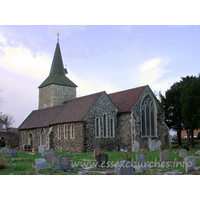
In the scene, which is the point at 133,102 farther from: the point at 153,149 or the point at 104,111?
the point at 153,149

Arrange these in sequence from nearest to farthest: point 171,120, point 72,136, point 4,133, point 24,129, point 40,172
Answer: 1. point 40,172
2. point 72,136
3. point 24,129
4. point 171,120
5. point 4,133

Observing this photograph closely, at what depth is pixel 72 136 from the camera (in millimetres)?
26422

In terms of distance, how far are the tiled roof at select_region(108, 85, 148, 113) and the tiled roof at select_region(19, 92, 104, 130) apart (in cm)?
340

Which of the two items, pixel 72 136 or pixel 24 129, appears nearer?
pixel 72 136

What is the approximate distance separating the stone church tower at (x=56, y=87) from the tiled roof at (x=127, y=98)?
34.2 ft

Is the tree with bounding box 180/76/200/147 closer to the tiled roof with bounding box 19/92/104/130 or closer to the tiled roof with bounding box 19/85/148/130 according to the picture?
the tiled roof with bounding box 19/85/148/130

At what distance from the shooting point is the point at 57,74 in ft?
A: 138

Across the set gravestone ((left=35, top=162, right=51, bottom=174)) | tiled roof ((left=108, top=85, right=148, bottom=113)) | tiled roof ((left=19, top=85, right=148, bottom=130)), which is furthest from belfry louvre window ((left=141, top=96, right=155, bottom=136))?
gravestone ((left=35, top=162, right=51, bottom=174))

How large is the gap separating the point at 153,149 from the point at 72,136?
28.2 feet

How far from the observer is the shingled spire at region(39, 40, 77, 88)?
4047 centimetres

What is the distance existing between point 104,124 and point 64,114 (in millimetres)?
5445

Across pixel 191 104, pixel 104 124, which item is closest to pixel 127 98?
pixel 104 124

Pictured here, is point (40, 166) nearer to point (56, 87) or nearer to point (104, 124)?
point (104, 124)

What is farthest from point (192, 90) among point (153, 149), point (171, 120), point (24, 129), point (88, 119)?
point (24, 129)
